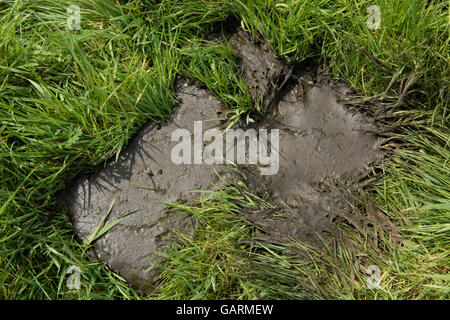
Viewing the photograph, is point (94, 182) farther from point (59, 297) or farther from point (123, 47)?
point (123, 47)

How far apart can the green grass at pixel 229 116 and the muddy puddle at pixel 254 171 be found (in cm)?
8

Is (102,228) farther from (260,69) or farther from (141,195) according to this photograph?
(260,69)

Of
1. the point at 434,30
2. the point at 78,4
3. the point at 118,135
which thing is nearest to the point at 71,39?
the point at 78,4

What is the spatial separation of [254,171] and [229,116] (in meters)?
0.37

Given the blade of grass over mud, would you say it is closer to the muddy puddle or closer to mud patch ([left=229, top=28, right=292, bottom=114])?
the muddy puddle

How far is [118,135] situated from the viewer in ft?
6.21

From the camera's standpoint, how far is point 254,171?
1943 millimetres

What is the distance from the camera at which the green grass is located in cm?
172

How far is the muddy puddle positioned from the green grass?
0.26 feet

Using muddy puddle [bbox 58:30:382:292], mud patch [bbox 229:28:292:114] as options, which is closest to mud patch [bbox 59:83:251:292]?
muddy puddle [bbox 58:30:382:292]

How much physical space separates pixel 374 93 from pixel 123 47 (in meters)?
1.57

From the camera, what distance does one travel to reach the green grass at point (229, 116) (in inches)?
67.6

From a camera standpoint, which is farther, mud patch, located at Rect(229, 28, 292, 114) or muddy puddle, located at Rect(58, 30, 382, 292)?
mud patch, located at Rect(229, 28, 292, 114)
